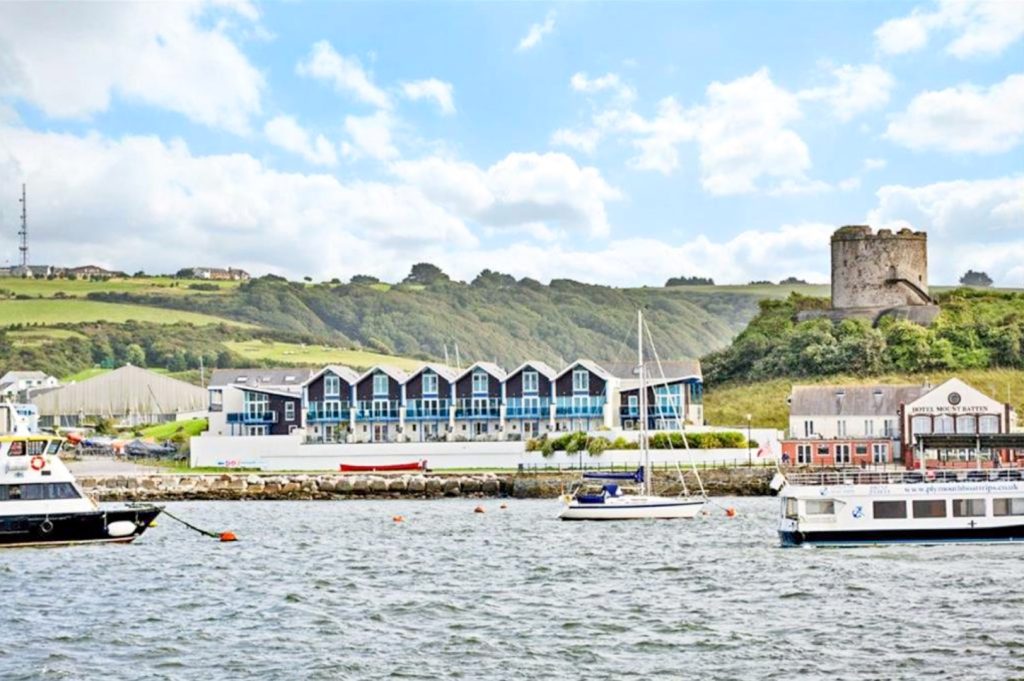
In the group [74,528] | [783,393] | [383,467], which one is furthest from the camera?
[783,393]

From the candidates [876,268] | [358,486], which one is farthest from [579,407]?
[876,268]

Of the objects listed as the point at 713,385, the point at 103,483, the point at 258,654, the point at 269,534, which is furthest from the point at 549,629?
the point at 713,385

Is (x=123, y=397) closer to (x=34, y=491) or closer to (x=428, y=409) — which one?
(x=428, y=409)

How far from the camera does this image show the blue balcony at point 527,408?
Result: 106875mm

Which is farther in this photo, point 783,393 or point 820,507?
point 783,393

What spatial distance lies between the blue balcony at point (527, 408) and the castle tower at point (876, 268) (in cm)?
3823

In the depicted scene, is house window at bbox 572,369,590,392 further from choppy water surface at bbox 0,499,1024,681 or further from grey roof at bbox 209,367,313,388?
choppy water surface at bbox 0,499,1024,681

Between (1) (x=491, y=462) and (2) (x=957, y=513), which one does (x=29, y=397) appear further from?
(2) (x=957, y=513)

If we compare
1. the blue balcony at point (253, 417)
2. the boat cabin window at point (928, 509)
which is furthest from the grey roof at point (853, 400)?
the boat cabin window at point (928, 509)

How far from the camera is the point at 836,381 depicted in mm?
119000

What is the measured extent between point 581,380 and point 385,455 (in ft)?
48.4

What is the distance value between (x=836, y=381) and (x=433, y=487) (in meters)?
41.8

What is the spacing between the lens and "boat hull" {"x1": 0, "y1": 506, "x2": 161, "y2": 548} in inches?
2130

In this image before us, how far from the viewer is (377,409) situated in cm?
10988
